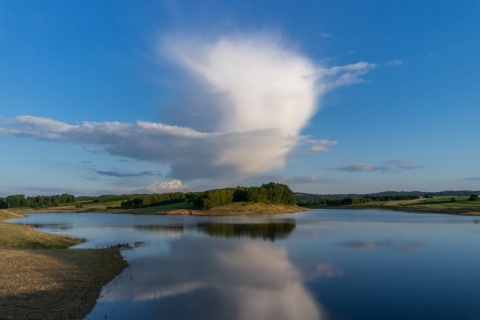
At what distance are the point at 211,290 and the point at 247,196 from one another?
146 m

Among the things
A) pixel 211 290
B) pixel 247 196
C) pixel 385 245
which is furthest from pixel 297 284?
pixel 247 196

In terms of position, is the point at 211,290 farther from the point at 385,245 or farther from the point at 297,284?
the point at 385,245

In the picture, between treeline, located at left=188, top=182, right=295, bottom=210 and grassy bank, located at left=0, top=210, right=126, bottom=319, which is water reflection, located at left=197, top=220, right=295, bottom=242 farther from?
treeline, located at left=188, top=182, right=295, bottom=210

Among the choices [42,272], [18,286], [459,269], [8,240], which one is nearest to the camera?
[18,286]

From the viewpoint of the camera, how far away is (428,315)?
19.6m

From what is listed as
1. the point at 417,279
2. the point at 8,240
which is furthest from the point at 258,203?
the point at 417,279

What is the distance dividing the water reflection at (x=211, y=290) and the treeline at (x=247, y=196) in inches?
4720

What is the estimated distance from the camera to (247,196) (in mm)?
170375

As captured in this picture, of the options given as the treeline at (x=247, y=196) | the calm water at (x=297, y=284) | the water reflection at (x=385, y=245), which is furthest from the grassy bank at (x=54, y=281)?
the treeline at (x=247, y=196)

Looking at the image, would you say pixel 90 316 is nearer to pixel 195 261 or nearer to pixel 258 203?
pixel 195 261

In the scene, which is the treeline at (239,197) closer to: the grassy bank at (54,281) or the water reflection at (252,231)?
the water reflection at (252,231)

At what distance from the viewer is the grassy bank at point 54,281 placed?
741 inches

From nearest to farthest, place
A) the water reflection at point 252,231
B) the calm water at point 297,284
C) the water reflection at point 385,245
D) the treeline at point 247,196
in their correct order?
the calm water at point 297,284, the water reflection at point 385,245, the water reflection at point 252,231, the treeline at point 247,196

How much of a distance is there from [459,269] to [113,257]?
1319 inches
